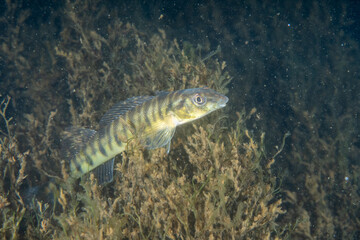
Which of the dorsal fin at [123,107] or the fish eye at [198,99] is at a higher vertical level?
the dorsal fin at [123,107]

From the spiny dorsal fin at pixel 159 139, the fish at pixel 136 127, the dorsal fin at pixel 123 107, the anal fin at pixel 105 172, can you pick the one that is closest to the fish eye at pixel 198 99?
the fish at pixel 136 127

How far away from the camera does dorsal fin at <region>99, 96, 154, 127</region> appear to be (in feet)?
12.8

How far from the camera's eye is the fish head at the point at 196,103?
3.53 metres

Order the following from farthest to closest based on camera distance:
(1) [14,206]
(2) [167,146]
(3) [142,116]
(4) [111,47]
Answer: (4) [111,47] < (1) [14,206] < (3) [142,116] < (2) [167,146]

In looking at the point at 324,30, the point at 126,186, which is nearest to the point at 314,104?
the point at 324,30

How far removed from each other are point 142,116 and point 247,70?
942cm

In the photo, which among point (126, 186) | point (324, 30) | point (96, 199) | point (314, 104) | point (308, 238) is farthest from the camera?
point (324, 30)

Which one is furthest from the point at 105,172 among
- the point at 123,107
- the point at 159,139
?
the point at 159,139

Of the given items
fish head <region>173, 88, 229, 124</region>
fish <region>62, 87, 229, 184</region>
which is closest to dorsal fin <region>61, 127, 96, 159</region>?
fish <region>62, 87, 229, 184</region>

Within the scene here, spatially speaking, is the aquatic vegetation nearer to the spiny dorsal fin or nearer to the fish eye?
the spiny dorsal fin

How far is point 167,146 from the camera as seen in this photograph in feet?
11.1

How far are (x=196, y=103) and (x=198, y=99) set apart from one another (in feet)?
0.25

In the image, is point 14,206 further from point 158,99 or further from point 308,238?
point 308,238

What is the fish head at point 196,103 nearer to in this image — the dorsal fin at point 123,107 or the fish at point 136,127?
the fish at point 136,127
